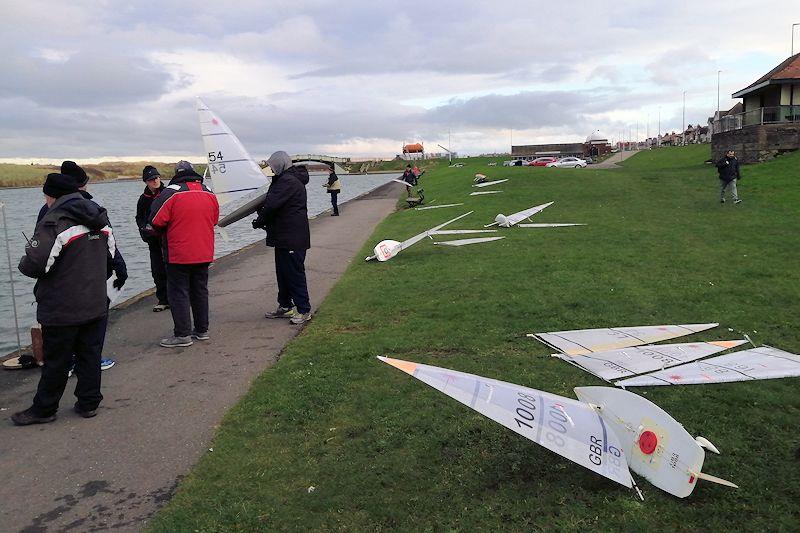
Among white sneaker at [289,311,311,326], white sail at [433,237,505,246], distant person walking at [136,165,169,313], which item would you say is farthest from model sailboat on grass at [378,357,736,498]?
white sail at [433,237,505,246]

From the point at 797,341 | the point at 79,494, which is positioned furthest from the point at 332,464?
the point at 797,341

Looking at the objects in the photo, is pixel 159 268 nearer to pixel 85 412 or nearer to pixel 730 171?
pixel 85 412

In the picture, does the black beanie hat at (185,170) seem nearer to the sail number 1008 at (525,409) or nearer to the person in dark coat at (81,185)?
the person in dark coat at (81,185)

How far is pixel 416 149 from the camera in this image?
146 metres

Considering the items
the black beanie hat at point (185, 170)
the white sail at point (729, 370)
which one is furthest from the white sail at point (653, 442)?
the black beanie hat at point (185, 170)

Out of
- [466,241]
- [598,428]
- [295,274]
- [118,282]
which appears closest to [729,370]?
[598,428]

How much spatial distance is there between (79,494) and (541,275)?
725 centimetres

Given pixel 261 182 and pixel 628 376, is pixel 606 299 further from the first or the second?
pixel 261 182

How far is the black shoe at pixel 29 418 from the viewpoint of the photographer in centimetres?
478

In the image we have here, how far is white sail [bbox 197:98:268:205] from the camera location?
9.29m

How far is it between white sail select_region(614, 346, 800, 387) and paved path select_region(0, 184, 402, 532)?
3515 millimetres

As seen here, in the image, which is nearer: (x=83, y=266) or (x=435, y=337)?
(x=83, y=266)

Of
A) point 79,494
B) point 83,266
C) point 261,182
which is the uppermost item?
point 261,182

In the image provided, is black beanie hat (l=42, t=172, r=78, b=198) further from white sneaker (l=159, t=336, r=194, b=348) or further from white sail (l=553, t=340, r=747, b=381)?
white sail (l=553, t=340, r=747, b=381)
